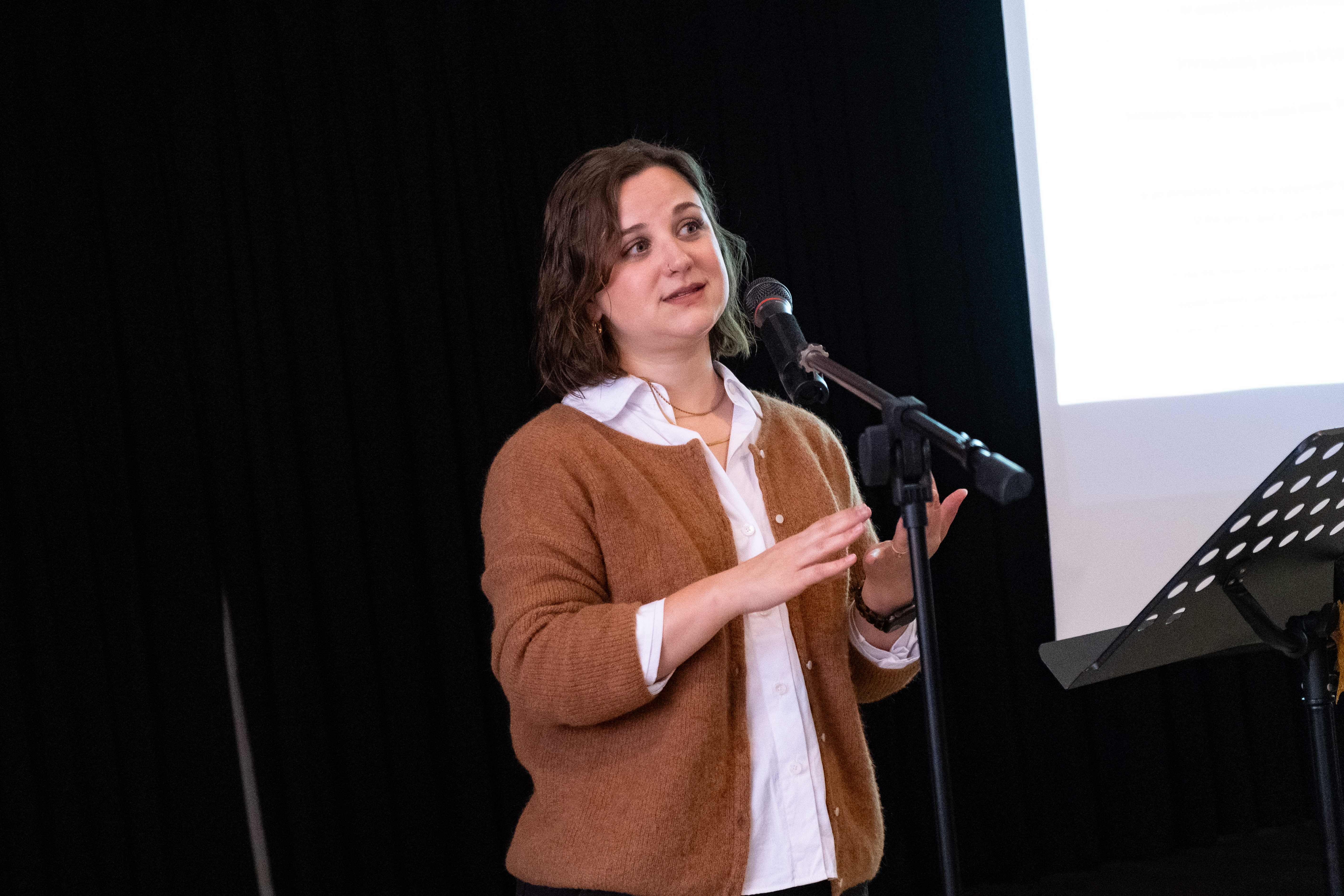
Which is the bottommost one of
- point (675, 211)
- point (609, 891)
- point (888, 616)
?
point (609, 891)

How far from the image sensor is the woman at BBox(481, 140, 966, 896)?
1.15m

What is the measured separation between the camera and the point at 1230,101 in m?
2.76

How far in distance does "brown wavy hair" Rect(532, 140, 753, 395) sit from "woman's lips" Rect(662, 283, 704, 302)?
0.09 meters

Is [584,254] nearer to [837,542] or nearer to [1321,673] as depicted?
[837,542]

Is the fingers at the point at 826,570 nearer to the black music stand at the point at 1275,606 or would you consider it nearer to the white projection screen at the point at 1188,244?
the black music stand at the point at 1275,606

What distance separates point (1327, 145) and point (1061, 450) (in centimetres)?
103

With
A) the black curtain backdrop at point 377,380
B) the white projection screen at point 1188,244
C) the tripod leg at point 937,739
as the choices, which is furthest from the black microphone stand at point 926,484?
the white projection screen at point 1188,244

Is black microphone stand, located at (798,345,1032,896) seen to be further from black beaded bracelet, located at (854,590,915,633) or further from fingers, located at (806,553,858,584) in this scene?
black beaded bracelet, located at (854,590,915,633)

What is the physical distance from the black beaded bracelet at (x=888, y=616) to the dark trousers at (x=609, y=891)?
0.32 m

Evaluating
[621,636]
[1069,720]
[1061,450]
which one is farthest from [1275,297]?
[621,636]

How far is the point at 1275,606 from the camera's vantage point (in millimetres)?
1229

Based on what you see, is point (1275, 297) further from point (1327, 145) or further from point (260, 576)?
point (260, 576)

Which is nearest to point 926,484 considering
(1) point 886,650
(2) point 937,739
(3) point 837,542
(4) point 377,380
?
(3) point 837,542

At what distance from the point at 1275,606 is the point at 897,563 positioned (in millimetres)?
434
